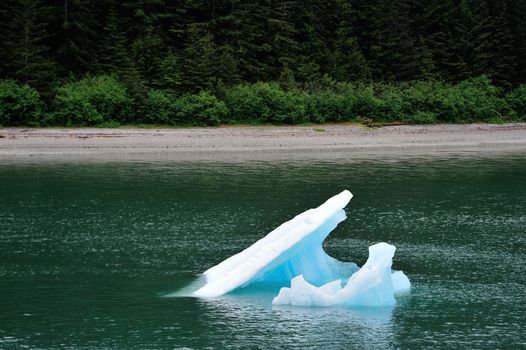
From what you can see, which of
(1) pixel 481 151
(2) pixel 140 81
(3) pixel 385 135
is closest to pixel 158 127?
(2) pixel 140 81

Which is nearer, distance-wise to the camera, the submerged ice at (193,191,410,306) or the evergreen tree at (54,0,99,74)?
the submerged ice at (193,191,410,306)

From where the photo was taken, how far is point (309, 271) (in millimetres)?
20938

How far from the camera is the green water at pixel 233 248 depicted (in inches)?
715

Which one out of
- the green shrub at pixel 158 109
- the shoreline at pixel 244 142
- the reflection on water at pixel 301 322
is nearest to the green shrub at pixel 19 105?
the shoreline at pixel 244 142

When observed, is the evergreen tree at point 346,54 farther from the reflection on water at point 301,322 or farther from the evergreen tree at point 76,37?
the reflection on water at point 301,322

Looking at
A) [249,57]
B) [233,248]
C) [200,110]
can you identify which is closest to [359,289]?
[233,248]

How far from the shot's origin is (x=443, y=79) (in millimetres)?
73625

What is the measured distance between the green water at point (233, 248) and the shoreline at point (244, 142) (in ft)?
13.4

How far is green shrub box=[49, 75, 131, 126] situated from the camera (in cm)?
5538

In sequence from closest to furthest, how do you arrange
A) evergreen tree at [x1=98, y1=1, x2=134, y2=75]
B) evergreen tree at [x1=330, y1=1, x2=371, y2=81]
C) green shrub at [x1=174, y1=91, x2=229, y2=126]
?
1. green shrub at [x1=174, y1=91, x2=229, y2=126]
2. evergreen tree at [x1=98, y1=1, x2=134, y2=75]
3. evergreen tree at [x1=330, y1=1, x2=371, y2=81]

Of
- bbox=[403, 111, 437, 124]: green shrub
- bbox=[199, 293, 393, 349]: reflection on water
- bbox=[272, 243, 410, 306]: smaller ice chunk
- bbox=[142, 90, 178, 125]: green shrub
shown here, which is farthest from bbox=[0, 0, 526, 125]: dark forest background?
bbox=[272, 243, 410, 306]: smaller ice chunk

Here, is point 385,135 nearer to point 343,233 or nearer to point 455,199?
point 455,199

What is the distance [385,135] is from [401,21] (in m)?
18.8

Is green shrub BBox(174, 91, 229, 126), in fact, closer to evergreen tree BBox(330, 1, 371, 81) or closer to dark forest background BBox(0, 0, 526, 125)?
dark forest background BBox(0, 0, 526, 125)
